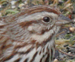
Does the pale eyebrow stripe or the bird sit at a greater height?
the pale eyebrow stripe

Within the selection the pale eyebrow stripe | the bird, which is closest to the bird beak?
the bird

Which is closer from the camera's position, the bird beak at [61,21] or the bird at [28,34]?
the bird at [28,34]

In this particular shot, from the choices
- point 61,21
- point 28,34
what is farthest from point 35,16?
point 61,21

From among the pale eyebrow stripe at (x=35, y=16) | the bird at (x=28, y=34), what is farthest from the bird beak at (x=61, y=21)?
the pale eyebrow stripe at (x=35, y=16)

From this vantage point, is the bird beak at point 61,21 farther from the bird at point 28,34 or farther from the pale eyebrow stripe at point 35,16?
the pale eyebrow stripe at point 35,16

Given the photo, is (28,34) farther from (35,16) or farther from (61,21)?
(61,21)

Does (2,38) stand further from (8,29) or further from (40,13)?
(40,13)

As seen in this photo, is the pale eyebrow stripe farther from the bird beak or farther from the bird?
the bird beak

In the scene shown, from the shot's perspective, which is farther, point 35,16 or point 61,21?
point 61,21

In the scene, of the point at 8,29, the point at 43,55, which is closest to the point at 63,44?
the point at 43,55
